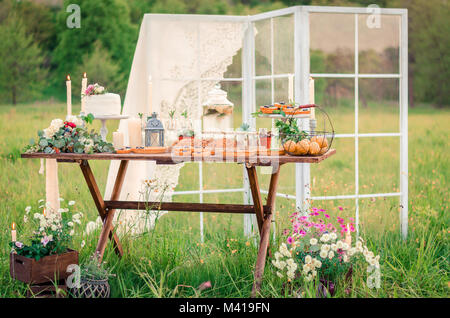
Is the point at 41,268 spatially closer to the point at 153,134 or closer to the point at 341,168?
the point at 153,134

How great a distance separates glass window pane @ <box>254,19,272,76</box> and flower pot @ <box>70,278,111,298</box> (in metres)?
2.51

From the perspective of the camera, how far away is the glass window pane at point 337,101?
34.8ft

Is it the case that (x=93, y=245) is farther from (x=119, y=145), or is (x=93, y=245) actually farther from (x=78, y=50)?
(x=78, y=50)

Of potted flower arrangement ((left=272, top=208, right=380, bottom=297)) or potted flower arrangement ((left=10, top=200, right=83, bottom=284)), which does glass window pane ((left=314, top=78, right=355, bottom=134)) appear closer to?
potted flower arrangement ((left=272, top=208, right=380, bottom=297))

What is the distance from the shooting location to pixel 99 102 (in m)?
4.24

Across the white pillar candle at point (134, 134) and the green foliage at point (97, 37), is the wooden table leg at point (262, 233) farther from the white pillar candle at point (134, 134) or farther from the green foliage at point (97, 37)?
the green foliage at point (97, 37)

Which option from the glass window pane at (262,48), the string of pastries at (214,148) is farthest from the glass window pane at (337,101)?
the string of pastries at (214,148)

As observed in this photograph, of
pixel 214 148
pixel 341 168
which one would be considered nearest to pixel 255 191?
pixel 214 148

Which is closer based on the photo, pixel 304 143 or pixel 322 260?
pixel 304 143

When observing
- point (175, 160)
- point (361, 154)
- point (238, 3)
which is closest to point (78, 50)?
point (238, 3)

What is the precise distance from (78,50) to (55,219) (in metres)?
7.41

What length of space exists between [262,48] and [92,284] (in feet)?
8.92

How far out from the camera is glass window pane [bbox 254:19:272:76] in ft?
17.4

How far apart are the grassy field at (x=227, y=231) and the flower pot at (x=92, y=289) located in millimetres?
151
